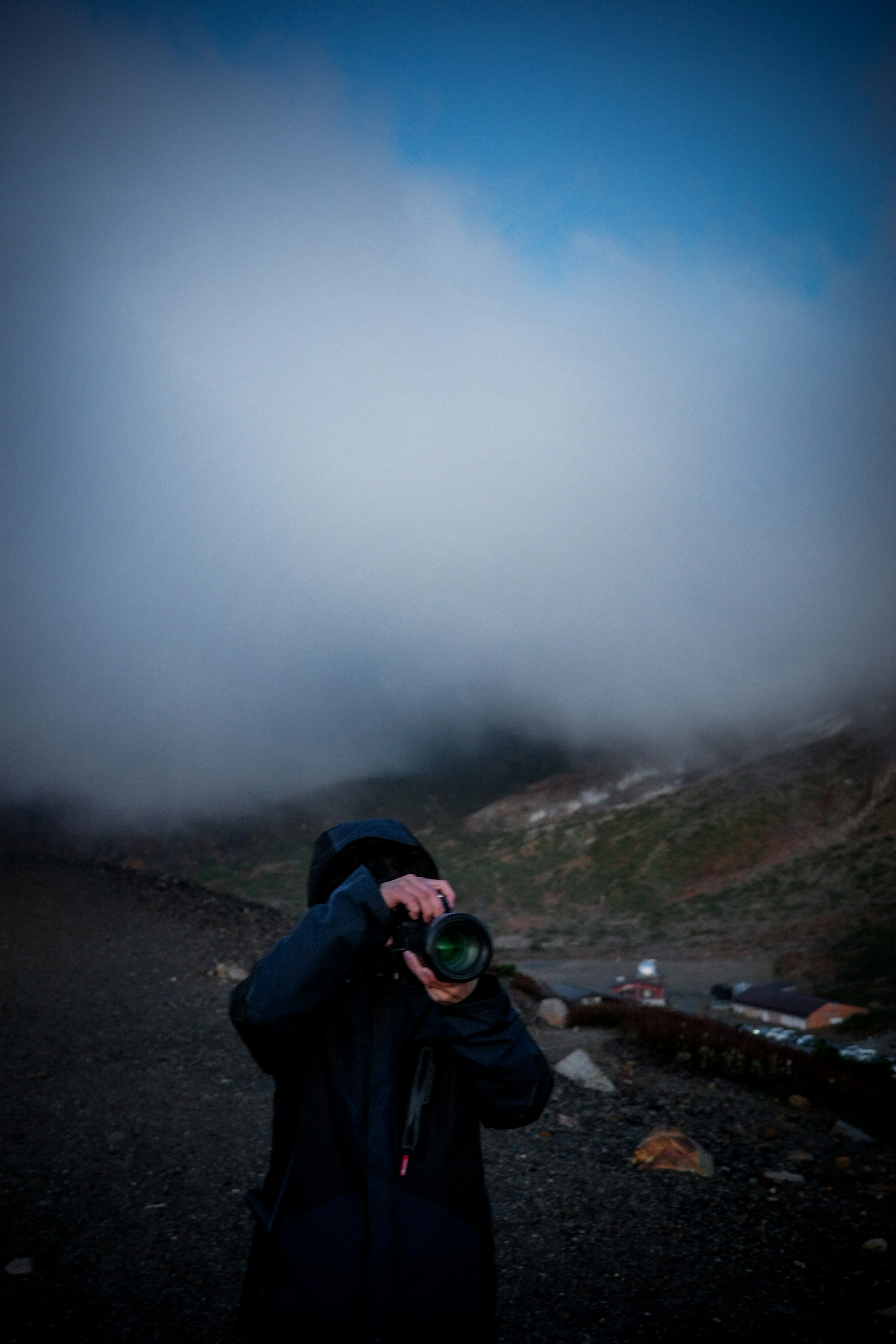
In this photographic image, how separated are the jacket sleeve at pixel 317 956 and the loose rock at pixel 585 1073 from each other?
33.5ft

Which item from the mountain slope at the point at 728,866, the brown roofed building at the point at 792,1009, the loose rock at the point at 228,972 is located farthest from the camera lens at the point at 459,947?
the mountain slope at the point at 728,866

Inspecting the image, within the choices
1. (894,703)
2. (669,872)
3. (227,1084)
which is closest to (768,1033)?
(227,1084)

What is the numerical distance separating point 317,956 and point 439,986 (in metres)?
0.43

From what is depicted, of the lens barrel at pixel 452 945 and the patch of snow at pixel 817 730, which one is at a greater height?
the patch of snow at pixel 817 730

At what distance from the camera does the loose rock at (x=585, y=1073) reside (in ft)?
35.8

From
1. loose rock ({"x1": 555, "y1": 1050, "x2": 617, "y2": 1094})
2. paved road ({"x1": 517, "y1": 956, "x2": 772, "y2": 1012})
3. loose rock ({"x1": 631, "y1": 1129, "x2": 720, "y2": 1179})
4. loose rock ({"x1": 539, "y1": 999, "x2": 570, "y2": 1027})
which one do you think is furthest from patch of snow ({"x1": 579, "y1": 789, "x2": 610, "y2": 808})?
loose rock ({"x1": 631, "y1": 1129, "x2": 720, "y2": 1179})

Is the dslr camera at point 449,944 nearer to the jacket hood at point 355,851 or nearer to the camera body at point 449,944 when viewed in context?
the camera body at point 449,944

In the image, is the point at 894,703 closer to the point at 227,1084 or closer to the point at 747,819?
the point at 747,819

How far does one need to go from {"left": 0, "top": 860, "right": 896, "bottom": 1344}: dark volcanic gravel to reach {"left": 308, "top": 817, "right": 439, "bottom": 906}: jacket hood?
431 centimetres

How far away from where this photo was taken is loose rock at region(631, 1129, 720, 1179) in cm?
814

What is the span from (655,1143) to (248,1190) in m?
7.96

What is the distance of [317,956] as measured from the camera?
2312 mm

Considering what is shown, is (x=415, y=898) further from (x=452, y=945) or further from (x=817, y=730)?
(x=817, y=730)

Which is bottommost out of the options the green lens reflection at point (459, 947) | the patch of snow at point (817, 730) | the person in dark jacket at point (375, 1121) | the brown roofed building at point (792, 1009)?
the brown roofed building at point (792, 1009)
